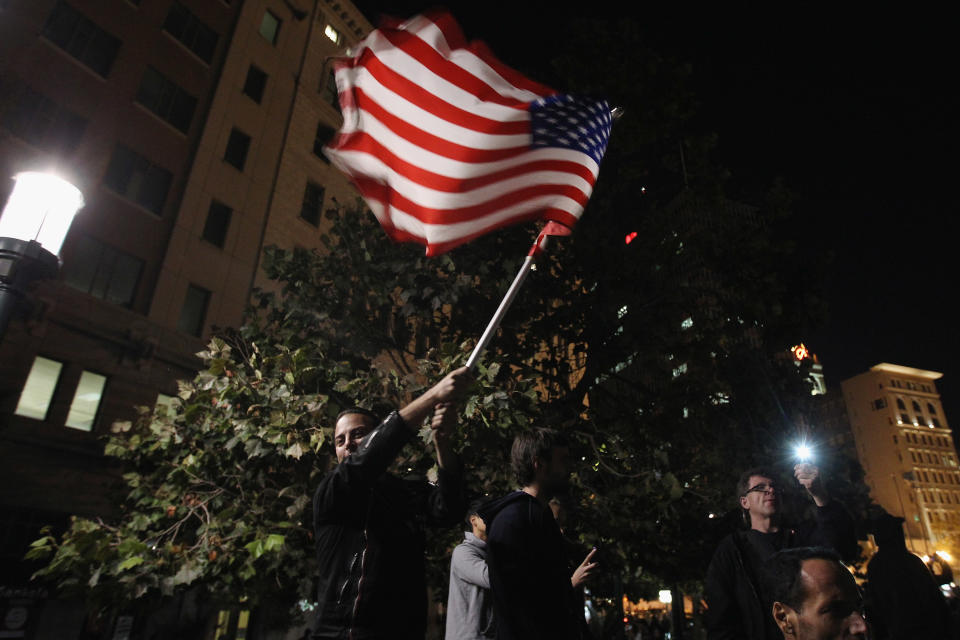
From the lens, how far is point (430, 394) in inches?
108

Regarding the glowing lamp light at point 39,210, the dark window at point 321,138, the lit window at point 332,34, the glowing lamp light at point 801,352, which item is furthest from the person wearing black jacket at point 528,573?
the lit window at point 332,34

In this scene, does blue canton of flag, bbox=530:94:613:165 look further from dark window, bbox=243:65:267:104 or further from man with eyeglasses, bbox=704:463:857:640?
dark window, bbox=243:65:267:104

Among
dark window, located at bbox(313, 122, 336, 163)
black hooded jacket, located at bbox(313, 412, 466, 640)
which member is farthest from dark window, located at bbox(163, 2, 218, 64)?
black hooded jacket, located at bbox(313, 412, 466, 640)

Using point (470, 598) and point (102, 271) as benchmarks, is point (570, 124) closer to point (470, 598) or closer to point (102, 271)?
point (470, 598)

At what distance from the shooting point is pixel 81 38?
16484mm

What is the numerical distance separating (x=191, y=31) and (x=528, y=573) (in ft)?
73.7

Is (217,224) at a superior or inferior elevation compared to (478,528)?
superior

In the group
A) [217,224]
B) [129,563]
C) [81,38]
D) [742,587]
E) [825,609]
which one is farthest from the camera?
[217,224]

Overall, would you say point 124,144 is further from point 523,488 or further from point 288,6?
point 523,488

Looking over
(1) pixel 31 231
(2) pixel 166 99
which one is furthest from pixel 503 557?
(2) pixel 166 99

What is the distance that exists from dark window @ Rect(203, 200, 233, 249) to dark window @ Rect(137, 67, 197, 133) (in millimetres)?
2692

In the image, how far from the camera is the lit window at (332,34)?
25.3 m

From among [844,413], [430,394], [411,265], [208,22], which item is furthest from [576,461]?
[844,413]

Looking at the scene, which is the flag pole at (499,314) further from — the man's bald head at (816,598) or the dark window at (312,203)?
the dark window at (312,203)
